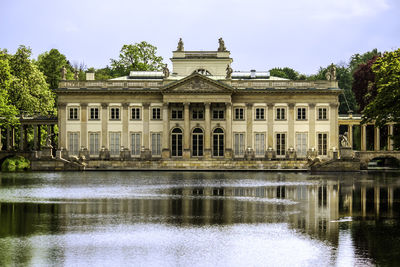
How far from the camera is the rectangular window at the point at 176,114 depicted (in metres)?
82.8

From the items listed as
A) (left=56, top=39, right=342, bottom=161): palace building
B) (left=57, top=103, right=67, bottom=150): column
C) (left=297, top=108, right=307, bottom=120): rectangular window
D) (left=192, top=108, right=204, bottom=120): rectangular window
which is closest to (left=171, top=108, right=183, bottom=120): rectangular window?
(left=56, top=39, right=342, bottom=161): palace building

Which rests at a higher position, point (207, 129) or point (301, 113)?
point (301, 113)

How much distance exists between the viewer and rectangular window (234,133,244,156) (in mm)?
82812

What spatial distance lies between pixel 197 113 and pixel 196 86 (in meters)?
3.70

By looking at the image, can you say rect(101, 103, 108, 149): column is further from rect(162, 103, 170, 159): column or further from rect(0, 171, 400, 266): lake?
rect(0, 171, 400, 266): lake

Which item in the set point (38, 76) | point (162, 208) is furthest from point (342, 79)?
point (162, 208)

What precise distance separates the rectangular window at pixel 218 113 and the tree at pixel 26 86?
22.4 metres

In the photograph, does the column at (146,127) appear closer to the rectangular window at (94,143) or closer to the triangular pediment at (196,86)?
Result: the triangular pediment at (196,86)

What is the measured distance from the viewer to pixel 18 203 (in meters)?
32.3

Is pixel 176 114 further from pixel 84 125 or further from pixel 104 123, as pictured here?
pixel 84 125

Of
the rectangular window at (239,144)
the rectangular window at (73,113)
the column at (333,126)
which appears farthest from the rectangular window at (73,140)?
the column at (333,126)

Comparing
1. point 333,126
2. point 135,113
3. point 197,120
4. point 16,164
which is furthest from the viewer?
point 135,113

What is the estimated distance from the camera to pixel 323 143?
3246 inches

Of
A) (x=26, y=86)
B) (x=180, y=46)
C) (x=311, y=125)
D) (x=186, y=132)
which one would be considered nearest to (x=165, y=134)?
(x=186, y=132)
